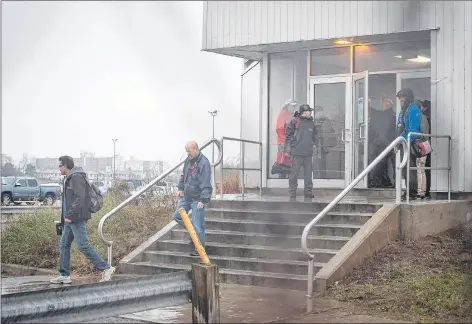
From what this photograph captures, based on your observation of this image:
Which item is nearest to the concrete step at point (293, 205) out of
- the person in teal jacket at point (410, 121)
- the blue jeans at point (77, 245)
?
the person in teal jacket at point (410, 121)

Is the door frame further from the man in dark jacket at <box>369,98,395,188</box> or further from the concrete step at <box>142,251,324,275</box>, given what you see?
the concrete step at <box>142,251,324,275</box>

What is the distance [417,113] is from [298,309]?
483 centimetres

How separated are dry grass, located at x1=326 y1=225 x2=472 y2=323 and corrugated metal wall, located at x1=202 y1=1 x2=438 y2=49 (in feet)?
13.2

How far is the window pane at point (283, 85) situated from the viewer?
14.2m

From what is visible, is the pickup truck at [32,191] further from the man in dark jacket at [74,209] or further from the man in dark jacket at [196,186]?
the man in dark jacket at [196,186]

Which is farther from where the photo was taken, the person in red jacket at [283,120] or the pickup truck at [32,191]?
the person in red jacket at [283,120]

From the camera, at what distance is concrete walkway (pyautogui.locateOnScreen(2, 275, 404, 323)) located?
7094 mm

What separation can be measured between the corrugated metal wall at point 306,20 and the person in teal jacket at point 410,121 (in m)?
1.33

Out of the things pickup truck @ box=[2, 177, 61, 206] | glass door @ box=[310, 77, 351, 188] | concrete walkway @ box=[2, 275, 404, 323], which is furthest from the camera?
glass door @ box=[310, 77, 351, 188]

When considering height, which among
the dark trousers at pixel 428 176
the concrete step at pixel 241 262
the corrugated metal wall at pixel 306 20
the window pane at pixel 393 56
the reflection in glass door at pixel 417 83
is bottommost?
the concrete step at pixel 241 262

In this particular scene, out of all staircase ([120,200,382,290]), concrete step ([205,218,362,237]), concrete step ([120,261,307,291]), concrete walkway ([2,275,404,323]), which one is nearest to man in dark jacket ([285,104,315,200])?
staircase ([120,200,382,290])

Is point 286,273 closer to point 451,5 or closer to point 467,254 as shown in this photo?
point 467,254

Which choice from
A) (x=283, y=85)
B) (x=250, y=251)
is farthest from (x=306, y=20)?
(x=250, y=251)

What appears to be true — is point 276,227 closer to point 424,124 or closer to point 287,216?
point 287,216
